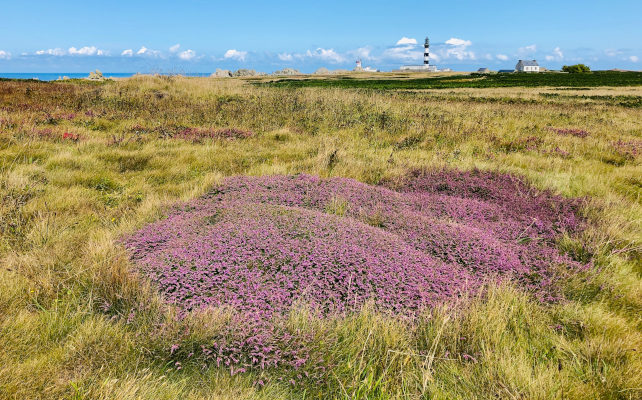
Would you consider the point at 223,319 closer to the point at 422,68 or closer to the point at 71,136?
the point at 71,136

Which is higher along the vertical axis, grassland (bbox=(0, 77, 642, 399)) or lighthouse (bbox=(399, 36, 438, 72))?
lighthouse (bbox=(399, 36, 438, 72))

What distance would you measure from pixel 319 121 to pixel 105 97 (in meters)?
11.9

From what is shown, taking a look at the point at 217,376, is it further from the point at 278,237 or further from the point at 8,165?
the point at 8,165

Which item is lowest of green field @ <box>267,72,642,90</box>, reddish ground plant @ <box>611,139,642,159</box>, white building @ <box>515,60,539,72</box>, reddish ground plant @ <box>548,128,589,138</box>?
reddish ground plant @ <box>611,139,642,159</box>

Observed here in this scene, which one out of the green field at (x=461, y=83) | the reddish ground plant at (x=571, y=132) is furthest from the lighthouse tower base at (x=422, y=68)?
the reddish ground plant at (x=571, y=132)

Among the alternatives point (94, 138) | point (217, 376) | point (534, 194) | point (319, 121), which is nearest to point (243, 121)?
point (319, 121)

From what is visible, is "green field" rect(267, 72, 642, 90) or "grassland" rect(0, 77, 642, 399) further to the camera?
"green field" rect(267, 72, 642, 90)

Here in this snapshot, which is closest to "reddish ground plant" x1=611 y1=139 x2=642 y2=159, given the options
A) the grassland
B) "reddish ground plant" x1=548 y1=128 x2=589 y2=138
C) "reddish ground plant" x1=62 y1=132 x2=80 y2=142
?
the grassland

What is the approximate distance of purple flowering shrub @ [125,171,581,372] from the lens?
2.82 metres

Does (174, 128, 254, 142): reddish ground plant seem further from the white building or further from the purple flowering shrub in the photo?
the white building

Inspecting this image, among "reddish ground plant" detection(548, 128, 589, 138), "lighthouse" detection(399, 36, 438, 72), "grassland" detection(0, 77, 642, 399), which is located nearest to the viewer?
"grassland" detection(0, 77, 642, 399)

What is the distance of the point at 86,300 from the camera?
9.94 ft

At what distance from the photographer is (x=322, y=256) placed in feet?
10.8

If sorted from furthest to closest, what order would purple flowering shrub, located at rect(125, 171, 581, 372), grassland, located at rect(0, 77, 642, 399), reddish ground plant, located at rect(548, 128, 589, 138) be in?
reddish ground plant, located at rect(548, 128, 589, 138) → purple flowering shrub, located at rect(125, 171, 581, 372) → grassland, located at rect(0, 77, 642, 399)
